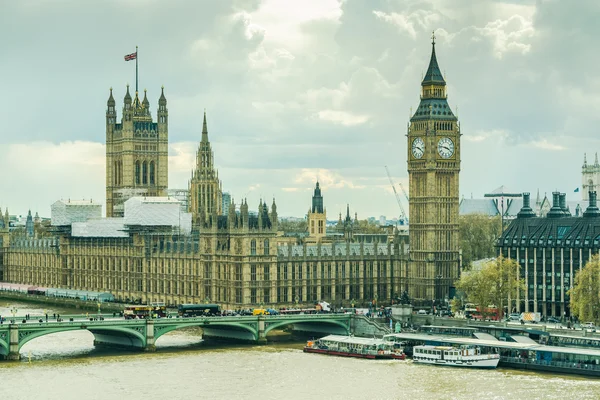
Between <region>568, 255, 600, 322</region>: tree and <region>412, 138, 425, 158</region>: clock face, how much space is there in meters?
28.7

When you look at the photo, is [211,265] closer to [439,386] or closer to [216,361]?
[216,361]

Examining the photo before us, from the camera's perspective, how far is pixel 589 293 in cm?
12569

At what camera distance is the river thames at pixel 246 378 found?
100625 millimetres

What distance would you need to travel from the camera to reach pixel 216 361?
11675 centimetres

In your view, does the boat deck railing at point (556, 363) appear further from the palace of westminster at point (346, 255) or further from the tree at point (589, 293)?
the palace of westminster at point (346, 255)

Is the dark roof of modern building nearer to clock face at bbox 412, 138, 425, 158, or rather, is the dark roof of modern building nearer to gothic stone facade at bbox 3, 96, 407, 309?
clock face at bbox 412, 138, 425, 158

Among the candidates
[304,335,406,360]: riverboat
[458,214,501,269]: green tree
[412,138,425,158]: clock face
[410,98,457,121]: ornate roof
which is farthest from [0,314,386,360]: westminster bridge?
[458,214,501,269]: green tree

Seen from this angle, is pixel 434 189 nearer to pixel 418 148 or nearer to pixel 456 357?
pixel 418 148

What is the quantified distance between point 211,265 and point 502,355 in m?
45.0

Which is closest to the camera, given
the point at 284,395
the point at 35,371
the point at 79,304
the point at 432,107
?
the point at 284,395

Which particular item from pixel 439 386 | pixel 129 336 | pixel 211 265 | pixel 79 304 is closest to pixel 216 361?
pixel 129 336

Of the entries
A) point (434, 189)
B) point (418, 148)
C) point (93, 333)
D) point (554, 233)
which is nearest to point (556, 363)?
point (554, 233)

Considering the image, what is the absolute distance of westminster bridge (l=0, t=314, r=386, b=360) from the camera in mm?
115938

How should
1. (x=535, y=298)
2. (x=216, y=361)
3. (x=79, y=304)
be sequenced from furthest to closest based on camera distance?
(x=79, y=304)
(x=535, y=298)
(x=216, y=361)
